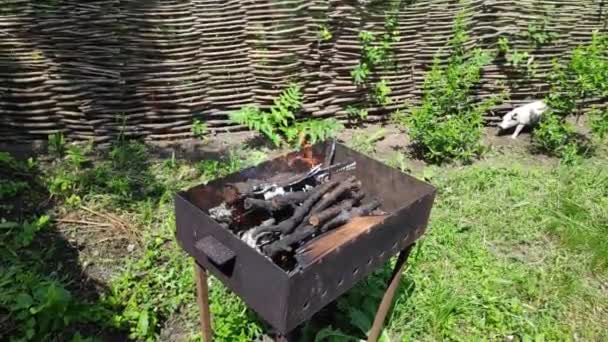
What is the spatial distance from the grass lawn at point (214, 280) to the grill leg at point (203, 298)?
19 centimetres

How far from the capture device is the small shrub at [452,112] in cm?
424

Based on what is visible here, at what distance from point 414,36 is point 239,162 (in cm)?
224

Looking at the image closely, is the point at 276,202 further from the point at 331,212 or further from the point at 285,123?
the point at 285,123

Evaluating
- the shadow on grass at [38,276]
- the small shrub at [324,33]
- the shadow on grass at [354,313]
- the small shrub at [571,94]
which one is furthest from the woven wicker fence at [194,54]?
the shadow on grass at [354,313]

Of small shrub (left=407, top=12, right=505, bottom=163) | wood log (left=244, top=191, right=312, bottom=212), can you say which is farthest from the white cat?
wood log (left=244, top=191, right=312, bottom=212)

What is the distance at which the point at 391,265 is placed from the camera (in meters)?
2.98

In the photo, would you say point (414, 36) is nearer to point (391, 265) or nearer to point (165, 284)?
point (391, 265)

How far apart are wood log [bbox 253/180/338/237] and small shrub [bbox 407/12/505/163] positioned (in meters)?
2.31

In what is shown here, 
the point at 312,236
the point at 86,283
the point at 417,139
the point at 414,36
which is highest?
the point at 414,36

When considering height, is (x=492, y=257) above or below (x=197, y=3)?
below

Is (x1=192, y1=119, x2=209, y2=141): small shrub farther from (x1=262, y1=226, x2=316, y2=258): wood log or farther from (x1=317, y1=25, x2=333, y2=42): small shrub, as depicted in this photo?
(x1=262, y1=226, x2=316, y2=258): wood log

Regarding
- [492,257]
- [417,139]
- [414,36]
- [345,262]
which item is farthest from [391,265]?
[414,36]

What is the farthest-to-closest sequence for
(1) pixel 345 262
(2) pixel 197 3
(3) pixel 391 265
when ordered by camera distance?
1. (2) pixel 197 3
2. (3) pixel 391 265
3. (1) pixel 345 262

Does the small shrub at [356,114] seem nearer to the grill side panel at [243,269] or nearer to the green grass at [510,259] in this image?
the green grass at [510,259]
